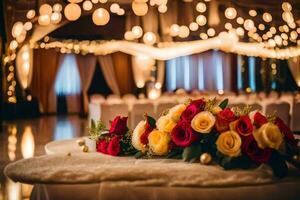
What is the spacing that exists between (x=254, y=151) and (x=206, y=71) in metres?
16.8

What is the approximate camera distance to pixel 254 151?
5.56 feet

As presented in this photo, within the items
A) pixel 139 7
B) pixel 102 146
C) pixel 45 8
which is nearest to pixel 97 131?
pixel 102 146

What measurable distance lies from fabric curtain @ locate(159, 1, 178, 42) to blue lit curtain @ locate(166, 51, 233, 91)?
3561 millimetres

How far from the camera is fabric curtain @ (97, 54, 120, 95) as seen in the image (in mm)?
17609

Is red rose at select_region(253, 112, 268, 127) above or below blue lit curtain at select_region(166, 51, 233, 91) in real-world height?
below

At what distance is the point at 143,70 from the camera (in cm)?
1614

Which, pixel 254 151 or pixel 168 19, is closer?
pixel 254 151

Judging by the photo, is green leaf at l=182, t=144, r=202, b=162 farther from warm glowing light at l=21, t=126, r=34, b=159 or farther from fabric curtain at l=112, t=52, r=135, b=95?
fabric curtain at l=112, t=52, r=135, b=95

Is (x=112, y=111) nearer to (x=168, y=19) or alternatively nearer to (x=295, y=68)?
(x=168, y=19)

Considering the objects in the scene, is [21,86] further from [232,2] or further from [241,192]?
[241,192]

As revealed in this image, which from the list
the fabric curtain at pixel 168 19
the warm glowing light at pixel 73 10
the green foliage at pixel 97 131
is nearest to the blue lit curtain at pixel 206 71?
the fabric curtain at pixel 168 19

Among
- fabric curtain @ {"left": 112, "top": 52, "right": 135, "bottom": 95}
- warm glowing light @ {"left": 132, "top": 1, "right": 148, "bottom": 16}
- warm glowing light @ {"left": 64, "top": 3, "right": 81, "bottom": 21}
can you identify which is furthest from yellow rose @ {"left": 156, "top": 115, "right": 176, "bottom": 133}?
fabric curtain @ {"left": 112, "top": 52, "right": 135, "bottom": 95}

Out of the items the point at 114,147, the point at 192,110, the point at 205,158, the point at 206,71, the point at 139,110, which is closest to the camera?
the point at 205,158

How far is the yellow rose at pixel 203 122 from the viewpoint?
1.74m
